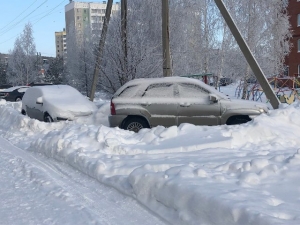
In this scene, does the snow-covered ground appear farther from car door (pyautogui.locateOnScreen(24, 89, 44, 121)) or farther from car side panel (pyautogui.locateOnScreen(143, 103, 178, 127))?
car door (pyautogui.locateOnScreen(24, 89, 44, 121))

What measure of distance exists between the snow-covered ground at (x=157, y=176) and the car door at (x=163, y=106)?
1.86 meters

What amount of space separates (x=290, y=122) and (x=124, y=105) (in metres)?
4.22

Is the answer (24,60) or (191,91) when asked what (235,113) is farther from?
(24,60)

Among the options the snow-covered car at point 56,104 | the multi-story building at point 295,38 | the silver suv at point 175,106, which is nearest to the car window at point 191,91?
the silver suv at point 175,106

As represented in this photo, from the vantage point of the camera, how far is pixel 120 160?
271 inches

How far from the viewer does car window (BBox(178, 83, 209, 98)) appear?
36.0 ft

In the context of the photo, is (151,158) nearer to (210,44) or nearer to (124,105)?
(124,105)

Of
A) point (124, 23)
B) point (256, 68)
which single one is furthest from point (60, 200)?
point (124, 23)

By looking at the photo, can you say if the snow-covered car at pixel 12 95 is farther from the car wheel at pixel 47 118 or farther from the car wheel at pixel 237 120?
the car wheel at pixel 237 120

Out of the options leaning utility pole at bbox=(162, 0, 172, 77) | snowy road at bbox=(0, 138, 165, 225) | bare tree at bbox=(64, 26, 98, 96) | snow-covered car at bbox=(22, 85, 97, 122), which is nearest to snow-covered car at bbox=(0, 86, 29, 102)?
bare tree at bbox=(64, 26, 98, 96)

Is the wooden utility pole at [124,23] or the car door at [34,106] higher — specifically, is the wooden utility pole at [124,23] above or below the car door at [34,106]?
above

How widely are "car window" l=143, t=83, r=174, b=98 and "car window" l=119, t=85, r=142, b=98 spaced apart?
0.77 ft

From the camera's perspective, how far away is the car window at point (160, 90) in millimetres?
11047

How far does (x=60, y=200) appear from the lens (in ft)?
17.3
